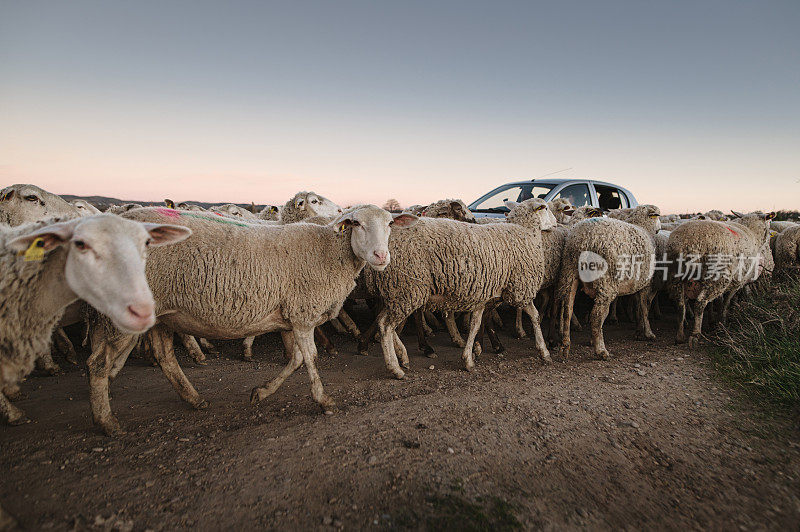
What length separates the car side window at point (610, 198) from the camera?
9.26 m

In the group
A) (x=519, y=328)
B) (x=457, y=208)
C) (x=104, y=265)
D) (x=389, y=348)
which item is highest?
(x=457, y=208)

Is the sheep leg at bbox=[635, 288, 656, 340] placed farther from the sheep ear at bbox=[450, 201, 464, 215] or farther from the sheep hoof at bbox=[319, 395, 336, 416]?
the sheep hoof at bbox=[319, 395, 336, 416]

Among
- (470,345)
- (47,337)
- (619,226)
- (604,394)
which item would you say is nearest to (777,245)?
(619,226)

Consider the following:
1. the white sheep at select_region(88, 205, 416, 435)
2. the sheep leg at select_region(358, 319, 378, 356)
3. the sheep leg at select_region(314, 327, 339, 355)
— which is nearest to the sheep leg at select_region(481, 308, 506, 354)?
the sheep leg at select_region(358, 319, 378, 356)

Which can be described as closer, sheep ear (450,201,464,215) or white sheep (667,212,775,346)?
white sheep (667,212,775,346)

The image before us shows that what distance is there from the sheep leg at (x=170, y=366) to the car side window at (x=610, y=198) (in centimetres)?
916

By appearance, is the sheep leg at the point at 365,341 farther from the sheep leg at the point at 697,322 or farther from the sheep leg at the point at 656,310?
the sheep leg at the point at 656,310

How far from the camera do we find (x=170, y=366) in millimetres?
3422

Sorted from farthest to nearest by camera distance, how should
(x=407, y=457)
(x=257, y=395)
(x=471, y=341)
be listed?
(x=471, y=341) → (x=257, y=395) → (x=407, y=457)

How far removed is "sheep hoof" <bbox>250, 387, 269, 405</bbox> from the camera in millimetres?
3574

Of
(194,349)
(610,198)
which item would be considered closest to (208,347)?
(194,349)

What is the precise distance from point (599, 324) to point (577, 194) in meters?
4.33

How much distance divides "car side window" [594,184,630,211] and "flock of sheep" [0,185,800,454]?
235cm

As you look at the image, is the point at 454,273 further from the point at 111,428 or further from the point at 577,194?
the point at 577,194
